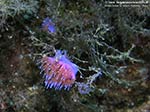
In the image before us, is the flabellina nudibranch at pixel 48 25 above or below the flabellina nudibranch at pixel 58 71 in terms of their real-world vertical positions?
above

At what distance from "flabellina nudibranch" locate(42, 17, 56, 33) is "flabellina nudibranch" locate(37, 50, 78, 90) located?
0.72 feet

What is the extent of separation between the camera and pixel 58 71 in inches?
92.9

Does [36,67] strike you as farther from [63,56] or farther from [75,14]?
[75,14]

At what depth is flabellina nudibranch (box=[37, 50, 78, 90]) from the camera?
235 centimetres

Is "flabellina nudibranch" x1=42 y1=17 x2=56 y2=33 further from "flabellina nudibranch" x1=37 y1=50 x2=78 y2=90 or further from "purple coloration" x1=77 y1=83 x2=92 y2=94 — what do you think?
"purple coloration" x1=77 y1=83 x2=92 y2=94

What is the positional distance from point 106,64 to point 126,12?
48cm

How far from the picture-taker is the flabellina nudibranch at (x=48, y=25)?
2498mm

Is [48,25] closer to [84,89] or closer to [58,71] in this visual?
[58,71]

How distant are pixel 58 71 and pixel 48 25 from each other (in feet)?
1.27

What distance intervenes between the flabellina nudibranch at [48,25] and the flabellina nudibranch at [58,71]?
0.72 feet

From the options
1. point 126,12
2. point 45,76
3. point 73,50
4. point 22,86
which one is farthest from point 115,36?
point 22,86

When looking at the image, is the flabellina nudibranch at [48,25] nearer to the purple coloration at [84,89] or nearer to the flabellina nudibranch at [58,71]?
the flabellina nudibranch at [58,71]

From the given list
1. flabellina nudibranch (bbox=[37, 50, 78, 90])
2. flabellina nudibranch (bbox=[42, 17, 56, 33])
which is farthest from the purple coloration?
flabellina nudibranch (bbox=[42, 17, 56, 33])

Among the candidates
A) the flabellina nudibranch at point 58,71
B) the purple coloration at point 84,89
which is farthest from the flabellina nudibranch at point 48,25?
the purple coloration at point 84,89
